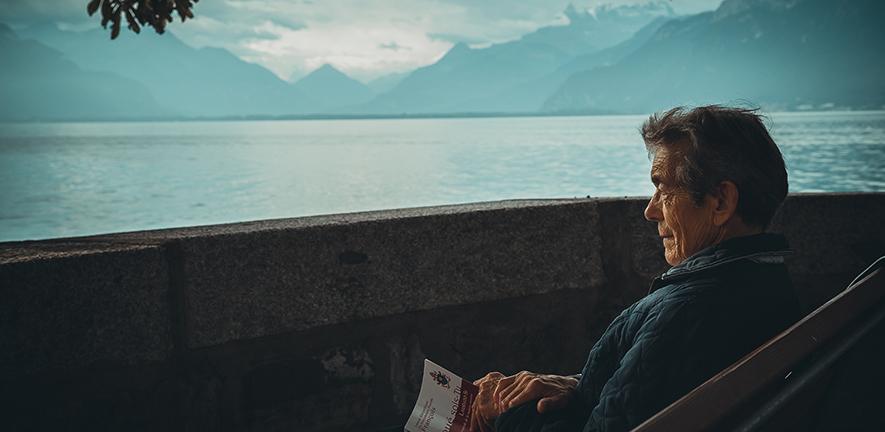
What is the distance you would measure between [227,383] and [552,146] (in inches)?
3157

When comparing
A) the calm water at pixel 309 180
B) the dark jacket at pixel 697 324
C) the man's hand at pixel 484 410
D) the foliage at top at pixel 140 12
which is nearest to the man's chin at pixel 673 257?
the dark jacket at pixel 697 324

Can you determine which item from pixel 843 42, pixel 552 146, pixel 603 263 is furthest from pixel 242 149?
pixel 843 42

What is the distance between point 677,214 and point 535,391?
1.79 feet

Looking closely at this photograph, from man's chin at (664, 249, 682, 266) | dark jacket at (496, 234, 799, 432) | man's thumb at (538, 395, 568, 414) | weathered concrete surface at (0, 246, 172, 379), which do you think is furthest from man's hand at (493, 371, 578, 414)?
weathered concrete surface at (0, 246, 172, 379)

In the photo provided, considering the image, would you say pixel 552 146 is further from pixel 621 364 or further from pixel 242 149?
pixel 621 364

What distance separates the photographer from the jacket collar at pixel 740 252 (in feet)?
5.40

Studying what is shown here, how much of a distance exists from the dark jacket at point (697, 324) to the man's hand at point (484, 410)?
395 mm

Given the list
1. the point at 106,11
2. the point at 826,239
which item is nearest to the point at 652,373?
the point at 826,239

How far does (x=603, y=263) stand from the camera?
10.8 feet

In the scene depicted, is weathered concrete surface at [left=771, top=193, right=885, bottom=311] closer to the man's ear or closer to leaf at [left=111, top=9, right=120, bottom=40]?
the man's ear

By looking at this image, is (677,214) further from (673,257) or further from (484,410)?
(484,410)

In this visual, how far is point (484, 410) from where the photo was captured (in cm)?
202

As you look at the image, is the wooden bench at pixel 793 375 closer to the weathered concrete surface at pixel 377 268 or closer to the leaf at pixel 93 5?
the weathered concrete surface at pixel 377 268

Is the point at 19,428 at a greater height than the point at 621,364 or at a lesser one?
lesser
